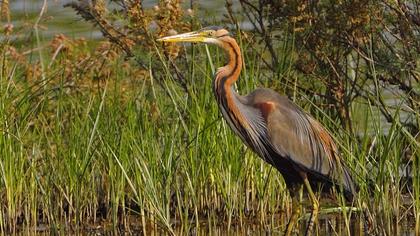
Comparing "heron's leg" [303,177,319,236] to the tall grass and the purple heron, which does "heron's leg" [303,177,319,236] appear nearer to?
the purple heron

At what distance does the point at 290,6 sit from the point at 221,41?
1.01 m

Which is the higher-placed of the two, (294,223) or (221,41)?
(221,41)

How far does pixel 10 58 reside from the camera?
8.88 metres

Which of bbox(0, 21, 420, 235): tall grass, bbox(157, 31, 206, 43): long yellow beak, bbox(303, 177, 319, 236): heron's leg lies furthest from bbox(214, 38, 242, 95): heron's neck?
bbox(303, 177, 319, 236): heron's leg

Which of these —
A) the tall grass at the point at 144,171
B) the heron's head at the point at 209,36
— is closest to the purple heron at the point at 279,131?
the heron's head at the point at 209,36

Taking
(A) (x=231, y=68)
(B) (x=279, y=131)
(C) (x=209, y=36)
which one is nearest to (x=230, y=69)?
(A) (x=231, y=68)

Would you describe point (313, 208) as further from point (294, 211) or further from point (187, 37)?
point (187, 37)

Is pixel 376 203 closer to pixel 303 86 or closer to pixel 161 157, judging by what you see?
pixel 161 157

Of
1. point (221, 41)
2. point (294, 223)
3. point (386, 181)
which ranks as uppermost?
point (221, 41)

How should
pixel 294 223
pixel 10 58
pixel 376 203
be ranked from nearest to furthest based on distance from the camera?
1. pixel 376 203
2. pixel 294 223
3. pixel 10 58

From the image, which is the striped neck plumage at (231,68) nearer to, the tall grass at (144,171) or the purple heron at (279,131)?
the purple heron at (279,131)

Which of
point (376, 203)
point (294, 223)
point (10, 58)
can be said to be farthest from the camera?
point (10, 58)

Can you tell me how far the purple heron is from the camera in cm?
674

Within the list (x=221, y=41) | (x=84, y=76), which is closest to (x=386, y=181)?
(x=221, y=41)
